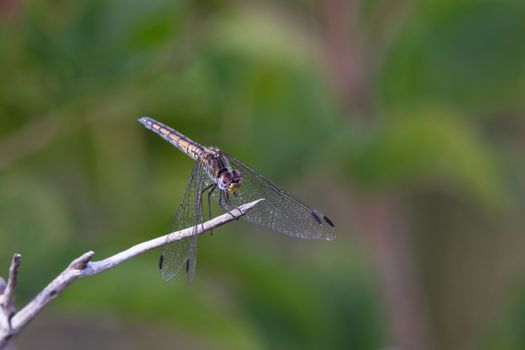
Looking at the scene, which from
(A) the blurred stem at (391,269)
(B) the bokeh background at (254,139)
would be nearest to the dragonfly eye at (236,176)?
(B) the bokeh background at (254,139)

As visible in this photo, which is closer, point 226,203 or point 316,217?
point 316,217

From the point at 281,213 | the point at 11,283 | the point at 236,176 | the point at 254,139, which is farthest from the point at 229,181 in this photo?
the point at 11,283

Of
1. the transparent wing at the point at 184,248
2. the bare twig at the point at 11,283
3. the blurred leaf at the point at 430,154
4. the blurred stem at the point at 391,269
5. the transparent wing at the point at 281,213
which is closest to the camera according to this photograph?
the bare twig at the point at 11,283

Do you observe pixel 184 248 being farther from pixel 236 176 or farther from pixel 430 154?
pixel 430 154

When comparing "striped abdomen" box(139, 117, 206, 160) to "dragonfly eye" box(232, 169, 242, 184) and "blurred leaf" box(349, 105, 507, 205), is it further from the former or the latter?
"blurred leaf" box(349, 105, 507, 205)

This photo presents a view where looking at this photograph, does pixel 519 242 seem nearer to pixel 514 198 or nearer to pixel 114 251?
pixel 514 198

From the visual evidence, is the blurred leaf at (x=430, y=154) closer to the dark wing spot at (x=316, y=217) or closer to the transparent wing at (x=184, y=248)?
the dark wing spot at (x=316, y=217)
